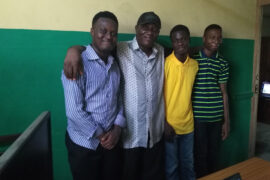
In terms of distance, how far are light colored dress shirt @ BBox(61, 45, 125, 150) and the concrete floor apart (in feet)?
8.82

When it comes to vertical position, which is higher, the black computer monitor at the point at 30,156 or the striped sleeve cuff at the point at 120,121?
the black computer monitor at the point at 30,156

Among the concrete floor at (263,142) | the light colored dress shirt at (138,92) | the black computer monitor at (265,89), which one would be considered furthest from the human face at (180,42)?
the black computer monitor at (265,89)

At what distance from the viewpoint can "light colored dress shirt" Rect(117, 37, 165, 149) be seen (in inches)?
58.2

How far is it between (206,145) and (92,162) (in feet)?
3.70

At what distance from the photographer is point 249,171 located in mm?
1307

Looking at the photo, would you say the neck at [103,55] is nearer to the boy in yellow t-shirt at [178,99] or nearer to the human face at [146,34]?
the human face at [146,34]

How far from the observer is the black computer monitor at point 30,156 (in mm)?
477

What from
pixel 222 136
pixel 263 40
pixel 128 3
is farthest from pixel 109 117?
pixel 263 40

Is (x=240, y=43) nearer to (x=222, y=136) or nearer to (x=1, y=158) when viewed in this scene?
(x=222, y=136)

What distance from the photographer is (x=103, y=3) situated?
64.9 inches

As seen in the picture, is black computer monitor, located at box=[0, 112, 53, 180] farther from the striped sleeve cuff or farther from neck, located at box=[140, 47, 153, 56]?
neck, located at box=[140, 47, 153, 56]

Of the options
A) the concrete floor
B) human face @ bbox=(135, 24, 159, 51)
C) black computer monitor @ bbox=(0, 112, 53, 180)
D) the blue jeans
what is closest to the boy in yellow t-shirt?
the blue jeans

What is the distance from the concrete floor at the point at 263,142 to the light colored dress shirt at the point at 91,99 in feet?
8.82

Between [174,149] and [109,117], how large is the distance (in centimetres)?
73
